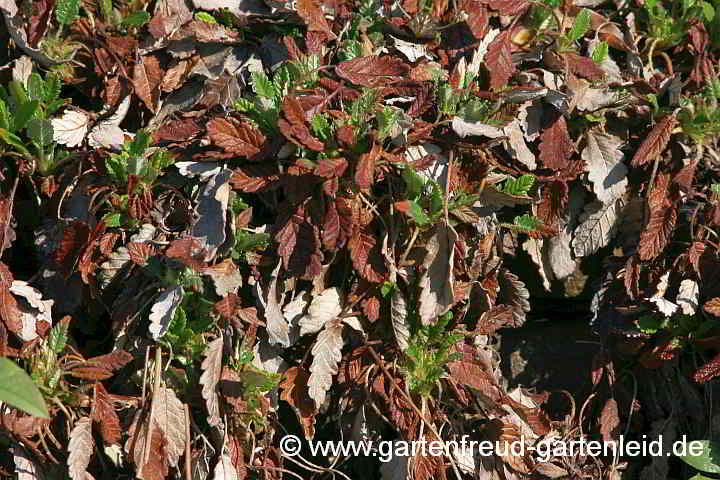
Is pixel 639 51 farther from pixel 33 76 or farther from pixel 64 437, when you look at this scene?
pixel 64 437

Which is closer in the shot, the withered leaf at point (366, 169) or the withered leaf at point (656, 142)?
the withered leaf at point (366, 169)

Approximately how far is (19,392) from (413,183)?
0.91m

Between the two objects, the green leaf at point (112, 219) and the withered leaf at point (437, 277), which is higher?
the green leaf at point (112, 219)

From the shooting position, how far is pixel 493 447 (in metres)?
1.83

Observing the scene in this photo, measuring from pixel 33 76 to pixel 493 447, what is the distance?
1.37m

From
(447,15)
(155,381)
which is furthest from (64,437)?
(447,15)

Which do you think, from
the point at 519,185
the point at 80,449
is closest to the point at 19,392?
the point at 80,449

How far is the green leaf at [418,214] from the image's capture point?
1.72 metres

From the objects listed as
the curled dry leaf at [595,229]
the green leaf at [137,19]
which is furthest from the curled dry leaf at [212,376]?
the curled dry leaf at [595,229]

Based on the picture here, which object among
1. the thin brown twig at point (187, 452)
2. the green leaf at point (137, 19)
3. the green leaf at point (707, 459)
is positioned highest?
the green leaf at point (137, 19)

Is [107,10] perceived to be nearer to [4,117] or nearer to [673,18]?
[4,117]

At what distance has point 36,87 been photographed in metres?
1.82

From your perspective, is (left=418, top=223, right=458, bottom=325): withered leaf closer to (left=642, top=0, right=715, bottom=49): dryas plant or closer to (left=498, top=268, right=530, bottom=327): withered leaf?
(left=498, top=268, right=530, bottom=327): withered leaf

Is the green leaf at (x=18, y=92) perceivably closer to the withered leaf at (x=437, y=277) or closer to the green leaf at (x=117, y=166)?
the green leaf at (x=117, y=166)
